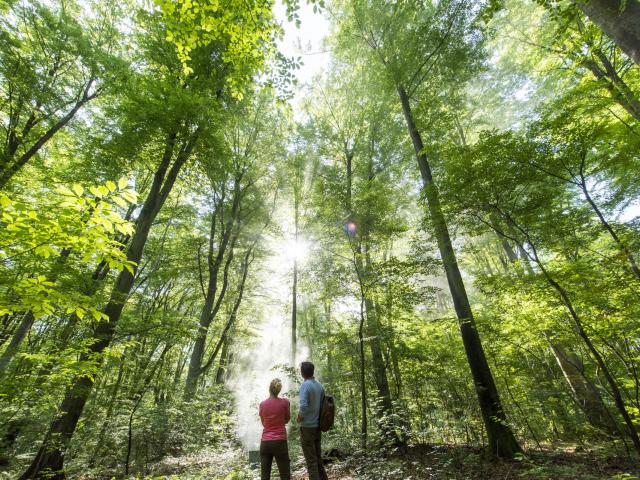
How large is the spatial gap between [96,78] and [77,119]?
1.81m

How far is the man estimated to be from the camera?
4086mm

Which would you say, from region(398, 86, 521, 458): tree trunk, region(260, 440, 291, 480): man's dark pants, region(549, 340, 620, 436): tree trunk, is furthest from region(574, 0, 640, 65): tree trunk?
region(549, 340, 620, 436): tree trunk

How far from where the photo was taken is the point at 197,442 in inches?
351

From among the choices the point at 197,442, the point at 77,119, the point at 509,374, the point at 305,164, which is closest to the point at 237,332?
the point at 197,442

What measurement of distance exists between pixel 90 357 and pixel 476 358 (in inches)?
300

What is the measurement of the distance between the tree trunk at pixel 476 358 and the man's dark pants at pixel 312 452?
11.6ft

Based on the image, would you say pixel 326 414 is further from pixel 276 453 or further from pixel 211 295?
pixel 211 295

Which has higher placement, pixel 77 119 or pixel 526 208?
pixel 77 119

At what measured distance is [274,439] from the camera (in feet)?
13.1

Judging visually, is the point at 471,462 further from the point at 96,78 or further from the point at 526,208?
the point at 96,78

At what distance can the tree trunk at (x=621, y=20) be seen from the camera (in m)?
3.12

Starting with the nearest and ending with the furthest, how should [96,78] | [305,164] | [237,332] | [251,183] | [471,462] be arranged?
1. [471,462]
2. [96,78]
3. [251,183]
4. [305,164]
5. [237,332]

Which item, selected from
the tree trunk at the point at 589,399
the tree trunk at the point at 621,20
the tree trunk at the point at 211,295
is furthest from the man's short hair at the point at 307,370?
the tree trunk at the point at 589,399

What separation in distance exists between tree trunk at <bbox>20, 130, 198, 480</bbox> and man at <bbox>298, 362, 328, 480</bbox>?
10.4 ft
